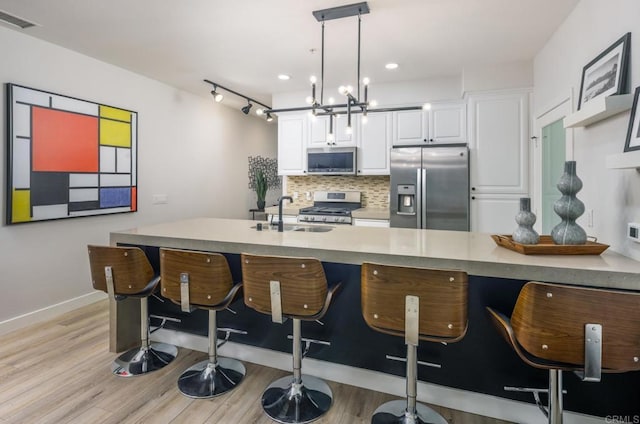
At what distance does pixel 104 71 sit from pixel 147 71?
45 centimetres

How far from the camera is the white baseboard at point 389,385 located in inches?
70.8

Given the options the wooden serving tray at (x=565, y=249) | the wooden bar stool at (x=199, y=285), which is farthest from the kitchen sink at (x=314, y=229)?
the wooden serving tray at (x=565, y=249)

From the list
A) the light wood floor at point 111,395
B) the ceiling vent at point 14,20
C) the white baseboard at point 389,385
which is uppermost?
the ceiling vent at point 14,20

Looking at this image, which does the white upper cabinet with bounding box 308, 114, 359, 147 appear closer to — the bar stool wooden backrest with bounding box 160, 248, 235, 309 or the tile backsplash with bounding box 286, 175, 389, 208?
the tile backsplash with bounding box 286, 175, 389, 208

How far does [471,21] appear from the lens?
9.14ft

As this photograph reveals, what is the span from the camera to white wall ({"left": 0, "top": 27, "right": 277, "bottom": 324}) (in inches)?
118

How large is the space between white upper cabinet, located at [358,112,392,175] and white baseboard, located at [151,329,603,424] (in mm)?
2851

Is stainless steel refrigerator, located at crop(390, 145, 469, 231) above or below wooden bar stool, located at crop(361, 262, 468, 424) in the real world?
above

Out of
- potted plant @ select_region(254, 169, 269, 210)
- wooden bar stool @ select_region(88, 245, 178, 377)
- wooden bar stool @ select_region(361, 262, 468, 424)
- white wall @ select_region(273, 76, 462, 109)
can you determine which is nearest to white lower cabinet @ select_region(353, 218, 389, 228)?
white wall @ select_region(273, 76, 462, 109)

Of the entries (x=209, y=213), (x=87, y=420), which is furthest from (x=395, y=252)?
(x=209, y=213)

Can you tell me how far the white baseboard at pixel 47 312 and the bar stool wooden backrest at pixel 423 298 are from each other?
10.6 feet

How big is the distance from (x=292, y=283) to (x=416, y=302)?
0.60 meters

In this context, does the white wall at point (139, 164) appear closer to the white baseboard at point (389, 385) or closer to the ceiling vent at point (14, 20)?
the ceiling vent at point (14, 20)

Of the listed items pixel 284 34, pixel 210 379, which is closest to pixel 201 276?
pixel 210 379
